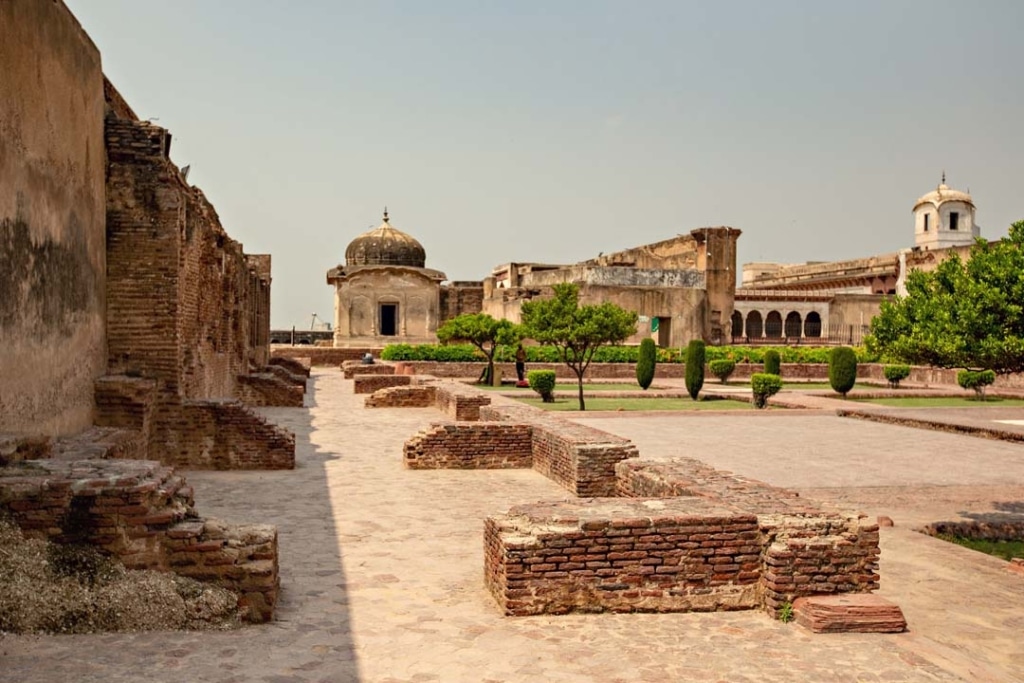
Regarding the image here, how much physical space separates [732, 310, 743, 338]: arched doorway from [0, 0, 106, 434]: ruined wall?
130 feet

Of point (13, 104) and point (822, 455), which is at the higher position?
point (13, 104)

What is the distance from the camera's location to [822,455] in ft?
46.0

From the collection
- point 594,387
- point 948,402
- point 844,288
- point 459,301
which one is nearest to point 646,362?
point 594,387

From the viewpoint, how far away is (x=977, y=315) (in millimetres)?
9008

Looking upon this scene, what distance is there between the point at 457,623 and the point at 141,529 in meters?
1.85

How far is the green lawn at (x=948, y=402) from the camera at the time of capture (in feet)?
76.7

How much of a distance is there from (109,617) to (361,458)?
23.8 feet

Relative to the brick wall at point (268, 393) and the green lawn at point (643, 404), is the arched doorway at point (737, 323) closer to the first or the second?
the green lawn at point (643, 404)

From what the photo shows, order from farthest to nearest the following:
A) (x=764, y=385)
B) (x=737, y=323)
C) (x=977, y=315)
Result: (x=737, y=323) < (x=764, y=385) < (x=977, y=315)

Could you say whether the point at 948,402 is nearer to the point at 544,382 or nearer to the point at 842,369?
the point at 842,369

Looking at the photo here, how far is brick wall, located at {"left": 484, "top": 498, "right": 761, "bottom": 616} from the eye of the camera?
565 cm

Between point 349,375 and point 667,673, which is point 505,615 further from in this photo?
point 349,375

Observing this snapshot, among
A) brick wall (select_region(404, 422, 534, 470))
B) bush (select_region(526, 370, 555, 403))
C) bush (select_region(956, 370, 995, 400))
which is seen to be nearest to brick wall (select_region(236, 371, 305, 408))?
bush (select_region(526, 370, 555, 403))

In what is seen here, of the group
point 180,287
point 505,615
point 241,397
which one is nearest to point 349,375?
point 241,397
